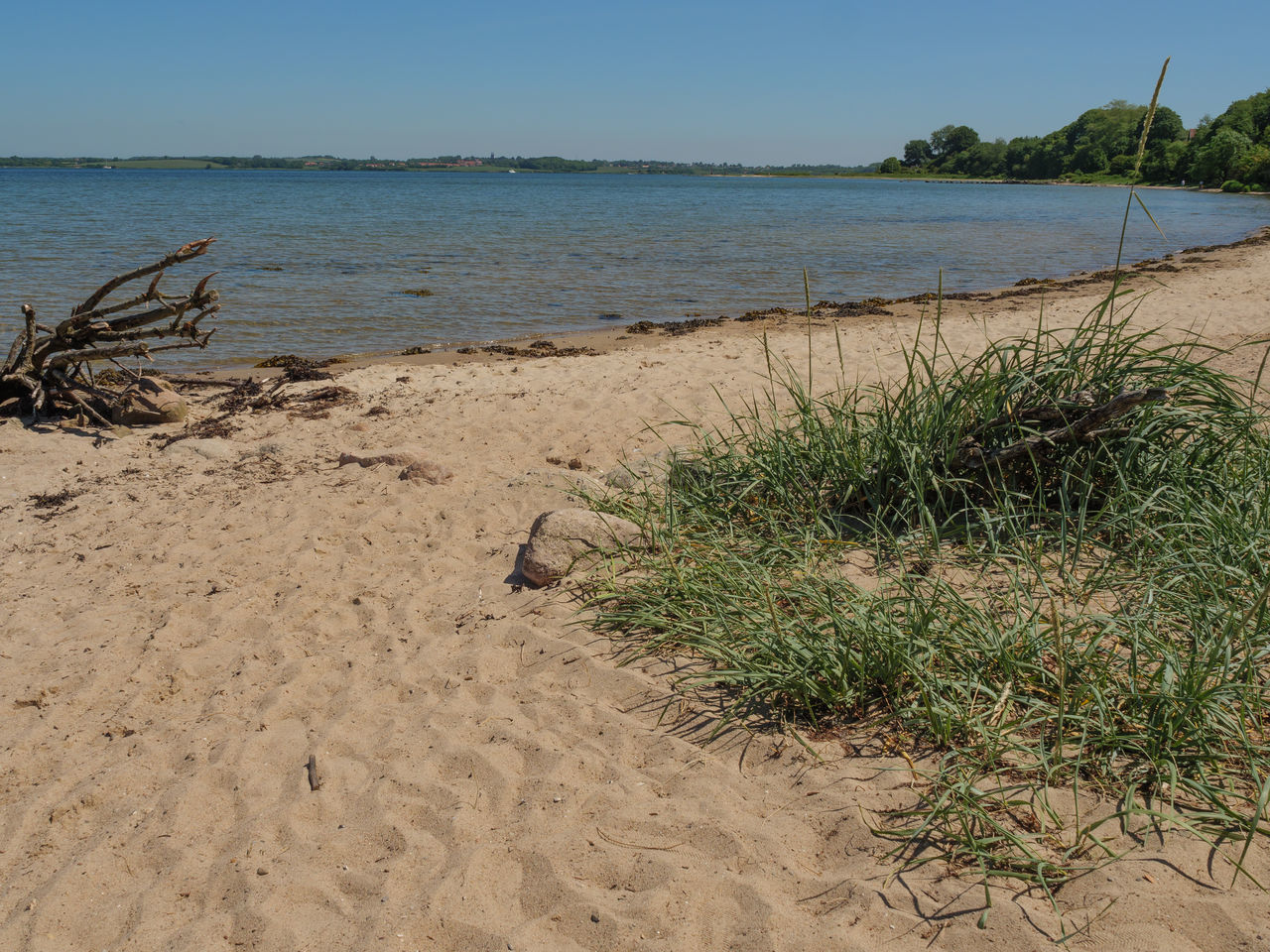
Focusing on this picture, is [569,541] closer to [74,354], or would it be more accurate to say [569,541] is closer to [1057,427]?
[1057,427]

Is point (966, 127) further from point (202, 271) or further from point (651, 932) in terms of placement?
point (651, 932)

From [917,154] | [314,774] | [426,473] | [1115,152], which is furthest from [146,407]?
[917,154]

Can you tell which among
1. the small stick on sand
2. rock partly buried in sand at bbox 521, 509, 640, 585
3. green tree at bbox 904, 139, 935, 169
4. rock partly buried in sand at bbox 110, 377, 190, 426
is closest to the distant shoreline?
rock partly buried in sand at bbox 110, 377, 190, 426

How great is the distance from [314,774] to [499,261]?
57.1 feet

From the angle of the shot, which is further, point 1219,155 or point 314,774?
point 1219,155

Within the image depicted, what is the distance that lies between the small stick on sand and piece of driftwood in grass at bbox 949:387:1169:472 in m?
2.94

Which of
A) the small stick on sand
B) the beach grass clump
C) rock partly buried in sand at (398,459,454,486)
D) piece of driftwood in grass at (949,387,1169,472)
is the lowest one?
the small stick on sand

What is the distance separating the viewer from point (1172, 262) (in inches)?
672

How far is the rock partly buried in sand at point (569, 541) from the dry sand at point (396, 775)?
0.14 m

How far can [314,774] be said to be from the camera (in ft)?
8.81

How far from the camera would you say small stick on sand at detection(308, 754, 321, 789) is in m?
2.65

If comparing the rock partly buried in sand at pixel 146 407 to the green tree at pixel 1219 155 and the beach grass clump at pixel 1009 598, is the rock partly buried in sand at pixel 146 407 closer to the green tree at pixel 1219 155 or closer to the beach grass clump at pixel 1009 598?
the beach grass clump at pixel 1009 598

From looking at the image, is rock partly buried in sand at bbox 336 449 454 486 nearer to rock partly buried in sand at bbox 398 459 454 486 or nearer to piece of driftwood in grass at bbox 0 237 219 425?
rock partly buried in sand at bbox 398 459 454 486

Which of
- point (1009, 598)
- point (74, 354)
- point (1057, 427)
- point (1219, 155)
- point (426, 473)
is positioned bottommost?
point (426, 473)
